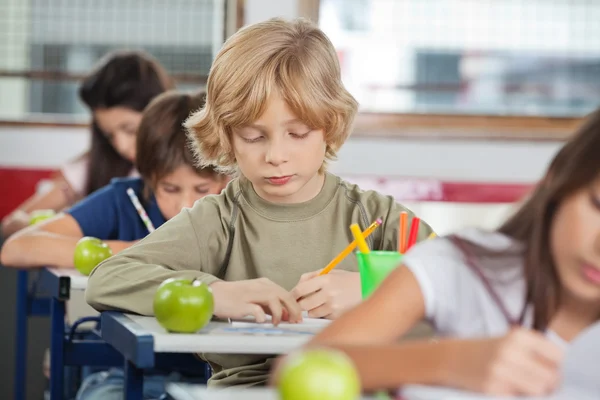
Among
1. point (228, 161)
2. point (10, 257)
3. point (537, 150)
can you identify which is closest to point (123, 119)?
point (10, 257)

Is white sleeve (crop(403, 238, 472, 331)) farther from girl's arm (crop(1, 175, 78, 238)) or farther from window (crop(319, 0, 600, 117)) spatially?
window (crop(319, 0, 600, 117))

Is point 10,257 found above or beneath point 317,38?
beneath

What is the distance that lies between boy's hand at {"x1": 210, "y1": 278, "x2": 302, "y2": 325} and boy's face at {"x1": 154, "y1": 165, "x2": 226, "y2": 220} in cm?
94

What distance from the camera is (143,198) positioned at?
2586 mm

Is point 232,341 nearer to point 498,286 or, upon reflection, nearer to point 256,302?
point 256,302

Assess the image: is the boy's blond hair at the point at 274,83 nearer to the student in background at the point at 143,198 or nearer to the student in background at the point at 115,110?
the student in background at the point at 143,198

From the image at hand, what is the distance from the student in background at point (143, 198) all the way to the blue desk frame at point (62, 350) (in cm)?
9

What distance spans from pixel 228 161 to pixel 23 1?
266cm

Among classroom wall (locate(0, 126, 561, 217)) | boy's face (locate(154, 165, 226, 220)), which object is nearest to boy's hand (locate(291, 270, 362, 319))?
boy's face (locate(154, 165, 226, 220))

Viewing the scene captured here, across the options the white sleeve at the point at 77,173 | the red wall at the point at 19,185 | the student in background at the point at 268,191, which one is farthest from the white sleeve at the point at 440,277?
the red wall at the point at 19,185

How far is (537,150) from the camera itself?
170 inches

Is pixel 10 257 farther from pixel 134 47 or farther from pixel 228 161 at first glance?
pixel 134 47

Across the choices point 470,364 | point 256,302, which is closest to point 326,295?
point 256,302

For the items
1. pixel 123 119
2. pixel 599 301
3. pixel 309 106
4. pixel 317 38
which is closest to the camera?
pixel 599 301
